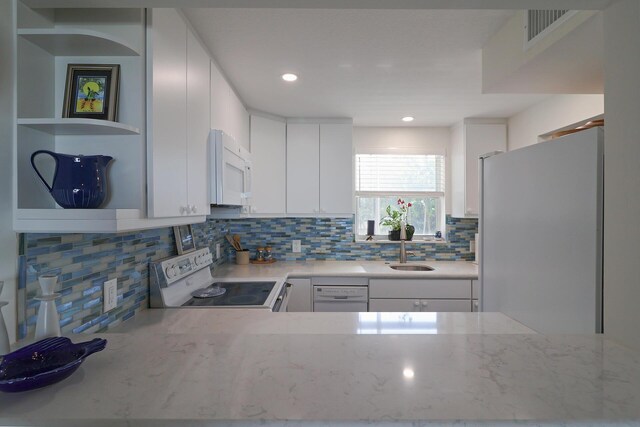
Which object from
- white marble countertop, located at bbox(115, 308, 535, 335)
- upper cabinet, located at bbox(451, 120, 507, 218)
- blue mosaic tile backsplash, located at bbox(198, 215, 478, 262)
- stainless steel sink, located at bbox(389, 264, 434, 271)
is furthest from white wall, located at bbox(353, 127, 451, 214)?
white marble countertop, located at bbox(115, 308, 535, 335)

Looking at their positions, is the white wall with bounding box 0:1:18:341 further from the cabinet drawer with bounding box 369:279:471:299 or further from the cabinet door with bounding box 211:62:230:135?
the cabinet drawer with bounding box 369:279:471:299

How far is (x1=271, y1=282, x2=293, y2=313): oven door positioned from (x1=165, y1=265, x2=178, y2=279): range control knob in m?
0.63

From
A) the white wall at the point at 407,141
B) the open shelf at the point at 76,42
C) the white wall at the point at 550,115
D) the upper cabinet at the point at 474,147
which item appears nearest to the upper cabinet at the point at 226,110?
the open shelf at the point at 76,42

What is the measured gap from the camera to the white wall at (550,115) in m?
2.13

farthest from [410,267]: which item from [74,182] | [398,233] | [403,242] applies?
[74,182]

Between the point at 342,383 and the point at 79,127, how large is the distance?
1062 mm

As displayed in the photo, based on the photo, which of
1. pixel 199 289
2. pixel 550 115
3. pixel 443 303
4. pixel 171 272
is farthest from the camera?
pixel 443 303

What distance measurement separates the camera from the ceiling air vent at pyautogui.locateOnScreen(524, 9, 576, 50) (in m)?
1.24

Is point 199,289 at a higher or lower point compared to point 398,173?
lower

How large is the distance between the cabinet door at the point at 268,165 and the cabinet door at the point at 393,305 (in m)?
1.21

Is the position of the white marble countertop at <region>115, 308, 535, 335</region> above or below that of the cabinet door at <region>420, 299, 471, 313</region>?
above

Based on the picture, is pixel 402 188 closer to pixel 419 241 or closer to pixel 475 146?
pixel 419 241

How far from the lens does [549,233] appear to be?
3.76 feet

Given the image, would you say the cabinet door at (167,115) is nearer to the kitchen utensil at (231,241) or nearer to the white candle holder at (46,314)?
the white candle holder at (46,314)
